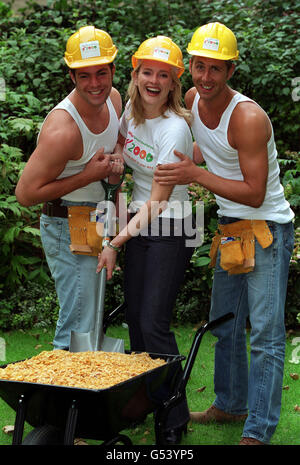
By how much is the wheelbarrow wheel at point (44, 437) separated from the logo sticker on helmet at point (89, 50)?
1713mm

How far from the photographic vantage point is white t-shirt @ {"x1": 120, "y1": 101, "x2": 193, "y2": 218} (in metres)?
3.19

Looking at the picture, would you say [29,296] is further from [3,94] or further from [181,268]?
[181,268]

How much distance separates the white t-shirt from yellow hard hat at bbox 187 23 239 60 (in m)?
0.33

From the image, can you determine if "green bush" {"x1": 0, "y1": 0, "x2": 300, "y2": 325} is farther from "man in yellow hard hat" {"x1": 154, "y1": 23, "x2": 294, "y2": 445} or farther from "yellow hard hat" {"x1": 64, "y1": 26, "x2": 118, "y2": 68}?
"yellow hard hat" {"x1": 64, "y1": 26, "x2": 118, "y2": 68}

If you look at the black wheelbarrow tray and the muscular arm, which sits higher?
the muscular arm

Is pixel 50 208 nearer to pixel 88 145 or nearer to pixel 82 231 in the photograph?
pixel 82 231

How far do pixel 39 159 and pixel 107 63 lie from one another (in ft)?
1.86

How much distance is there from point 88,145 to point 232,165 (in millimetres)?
726

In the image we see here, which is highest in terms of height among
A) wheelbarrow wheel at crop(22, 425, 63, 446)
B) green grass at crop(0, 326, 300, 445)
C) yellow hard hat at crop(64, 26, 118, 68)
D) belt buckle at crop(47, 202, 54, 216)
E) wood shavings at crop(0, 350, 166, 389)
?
yellow hard hat at crop(64, 26, 118, 68)

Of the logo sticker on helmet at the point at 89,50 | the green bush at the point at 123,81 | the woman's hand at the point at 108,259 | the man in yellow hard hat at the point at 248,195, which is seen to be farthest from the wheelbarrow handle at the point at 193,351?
the green bush at the point at 123,81

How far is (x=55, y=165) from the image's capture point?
128 inches

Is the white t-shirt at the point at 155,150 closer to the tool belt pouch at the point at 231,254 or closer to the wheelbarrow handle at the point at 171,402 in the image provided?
the tool belt pouch at the point at 231,254

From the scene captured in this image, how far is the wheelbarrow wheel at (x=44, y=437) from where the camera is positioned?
2.73 meters

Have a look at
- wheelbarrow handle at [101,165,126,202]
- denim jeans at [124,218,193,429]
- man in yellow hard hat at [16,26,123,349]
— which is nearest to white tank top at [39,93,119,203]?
man in yellow hard hat at [16,26,123,349]
